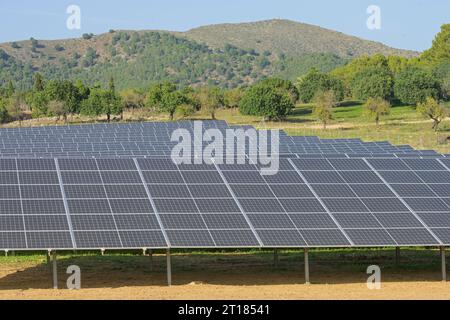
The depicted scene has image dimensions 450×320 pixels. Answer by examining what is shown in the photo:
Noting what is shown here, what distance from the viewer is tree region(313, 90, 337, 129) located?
9719 cm

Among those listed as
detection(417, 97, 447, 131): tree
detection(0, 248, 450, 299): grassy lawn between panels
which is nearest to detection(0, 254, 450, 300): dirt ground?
detection(0, 248, 450, 299): grassy lawn between panels

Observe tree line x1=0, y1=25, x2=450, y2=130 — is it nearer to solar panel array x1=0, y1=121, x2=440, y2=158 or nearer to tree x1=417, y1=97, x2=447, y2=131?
tree x1=417, y1=97, x2=447, y2=131

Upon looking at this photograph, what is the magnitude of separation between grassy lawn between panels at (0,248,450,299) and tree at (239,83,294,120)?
76.4 m

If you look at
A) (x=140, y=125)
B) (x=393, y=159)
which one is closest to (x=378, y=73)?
(x=140, y=125)

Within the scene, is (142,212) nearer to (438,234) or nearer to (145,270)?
(145,270)

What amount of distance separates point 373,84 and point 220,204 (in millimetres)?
99736

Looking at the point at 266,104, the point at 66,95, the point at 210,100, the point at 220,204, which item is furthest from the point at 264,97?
the point at 220,204

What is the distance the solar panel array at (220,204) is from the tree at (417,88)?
84.2m

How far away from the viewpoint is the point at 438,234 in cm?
2591

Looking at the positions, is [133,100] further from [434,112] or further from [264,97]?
[434,112]

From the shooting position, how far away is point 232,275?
92.5 feet

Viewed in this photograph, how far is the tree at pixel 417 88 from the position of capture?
113 m

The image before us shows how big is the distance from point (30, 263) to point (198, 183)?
7792mm
